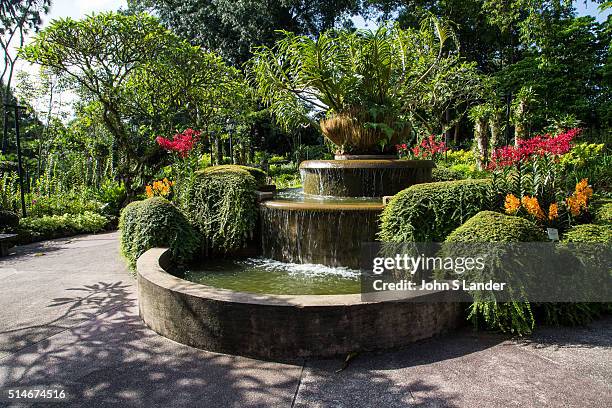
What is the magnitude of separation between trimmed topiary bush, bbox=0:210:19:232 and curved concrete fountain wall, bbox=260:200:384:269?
6.38m

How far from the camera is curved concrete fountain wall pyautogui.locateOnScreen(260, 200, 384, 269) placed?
5.07 metres

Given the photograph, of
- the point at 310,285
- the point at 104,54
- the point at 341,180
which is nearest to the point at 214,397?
the point at 310,285

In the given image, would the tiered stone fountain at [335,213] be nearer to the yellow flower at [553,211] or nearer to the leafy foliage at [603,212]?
the yellow flower at [553,211]

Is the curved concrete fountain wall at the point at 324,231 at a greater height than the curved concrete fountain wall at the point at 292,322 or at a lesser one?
greater

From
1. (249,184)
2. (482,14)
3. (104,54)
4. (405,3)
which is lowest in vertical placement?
(249,184)

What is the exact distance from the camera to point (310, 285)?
454cm

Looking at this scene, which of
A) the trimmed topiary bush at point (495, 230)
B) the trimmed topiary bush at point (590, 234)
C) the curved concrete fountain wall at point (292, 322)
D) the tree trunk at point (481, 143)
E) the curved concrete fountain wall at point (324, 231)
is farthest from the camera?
the tree trunk at point (481, 143)

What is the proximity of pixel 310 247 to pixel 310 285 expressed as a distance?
2.98ft

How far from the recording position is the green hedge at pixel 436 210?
4246 mm

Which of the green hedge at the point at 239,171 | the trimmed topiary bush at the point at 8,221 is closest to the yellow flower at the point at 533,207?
the green hedge at the point at 239,171

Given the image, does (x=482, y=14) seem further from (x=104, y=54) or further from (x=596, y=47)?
(x=104, y=54)

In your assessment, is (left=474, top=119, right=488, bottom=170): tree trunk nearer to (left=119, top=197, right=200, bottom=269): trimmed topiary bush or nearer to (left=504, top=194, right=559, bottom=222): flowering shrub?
(left=504, top=194, right=559, bottom=222): flowering shrub

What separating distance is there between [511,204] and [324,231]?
2229mm

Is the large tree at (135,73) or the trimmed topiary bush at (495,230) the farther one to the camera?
the large tree at (135,73)
